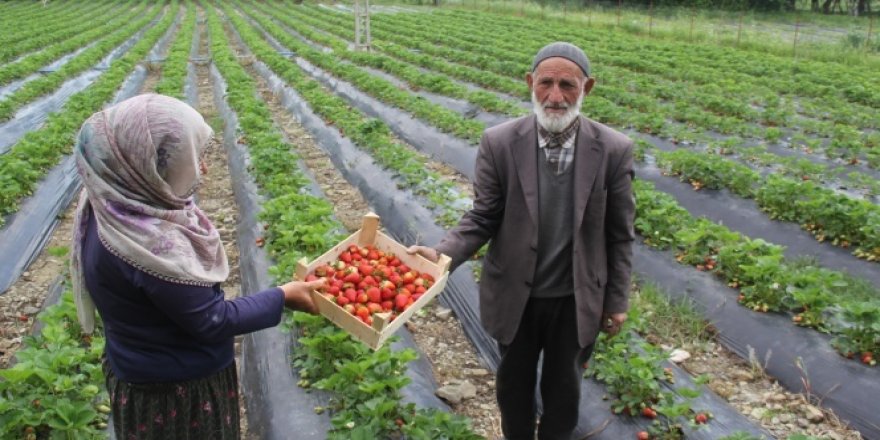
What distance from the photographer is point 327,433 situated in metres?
3.45

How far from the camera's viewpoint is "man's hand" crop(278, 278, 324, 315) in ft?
8.75

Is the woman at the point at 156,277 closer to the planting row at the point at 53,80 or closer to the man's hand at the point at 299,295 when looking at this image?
the man's hand at the point at 299,295

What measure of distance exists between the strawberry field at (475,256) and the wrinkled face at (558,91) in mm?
1002

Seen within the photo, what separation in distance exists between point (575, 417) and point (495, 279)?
83 centimetres

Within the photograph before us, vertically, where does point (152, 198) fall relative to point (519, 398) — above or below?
above

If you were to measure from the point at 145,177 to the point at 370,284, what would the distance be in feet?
4.27

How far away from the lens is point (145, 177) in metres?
1.97

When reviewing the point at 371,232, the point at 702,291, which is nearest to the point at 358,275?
the point at 371,232

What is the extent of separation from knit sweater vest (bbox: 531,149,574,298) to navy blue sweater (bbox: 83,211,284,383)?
3.79 ft

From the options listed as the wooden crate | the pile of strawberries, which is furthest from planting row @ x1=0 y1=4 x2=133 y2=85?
the pile of strawberries

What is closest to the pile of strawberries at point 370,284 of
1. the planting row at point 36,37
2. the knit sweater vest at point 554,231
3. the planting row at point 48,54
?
the knit sweater vest at point 554,231

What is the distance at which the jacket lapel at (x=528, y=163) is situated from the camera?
279cm

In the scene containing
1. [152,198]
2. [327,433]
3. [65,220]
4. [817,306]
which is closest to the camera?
[152,198]

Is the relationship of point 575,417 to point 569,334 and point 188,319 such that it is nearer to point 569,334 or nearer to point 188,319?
point 569,334
